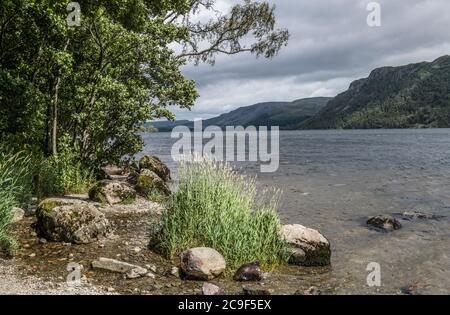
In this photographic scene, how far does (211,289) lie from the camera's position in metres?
8.77

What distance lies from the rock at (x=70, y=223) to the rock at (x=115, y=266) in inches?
65.7

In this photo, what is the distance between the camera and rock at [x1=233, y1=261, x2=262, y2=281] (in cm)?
961

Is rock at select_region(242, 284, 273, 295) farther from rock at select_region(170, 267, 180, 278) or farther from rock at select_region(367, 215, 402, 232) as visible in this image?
rock at select_region(367, 215, 402, 232)

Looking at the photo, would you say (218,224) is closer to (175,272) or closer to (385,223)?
(175,272)

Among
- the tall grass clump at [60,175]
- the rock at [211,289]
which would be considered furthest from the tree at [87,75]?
the rock at [211,289]

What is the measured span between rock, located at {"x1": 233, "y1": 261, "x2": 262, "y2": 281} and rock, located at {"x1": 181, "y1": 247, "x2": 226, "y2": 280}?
41 centimetres

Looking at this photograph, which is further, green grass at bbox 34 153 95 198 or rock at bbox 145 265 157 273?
green grass at bbox 34 153 95 198

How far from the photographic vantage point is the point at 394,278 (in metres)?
10.4

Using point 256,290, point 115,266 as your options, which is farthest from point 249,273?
point 115,266

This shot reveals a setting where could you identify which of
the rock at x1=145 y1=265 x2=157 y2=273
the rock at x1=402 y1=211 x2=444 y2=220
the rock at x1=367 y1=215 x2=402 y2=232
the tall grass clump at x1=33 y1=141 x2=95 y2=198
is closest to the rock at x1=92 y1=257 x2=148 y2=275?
the rock at x1=145 y1=265 x2=157 y2=273

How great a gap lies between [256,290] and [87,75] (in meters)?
13.6

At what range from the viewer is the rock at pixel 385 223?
52.9 ft
